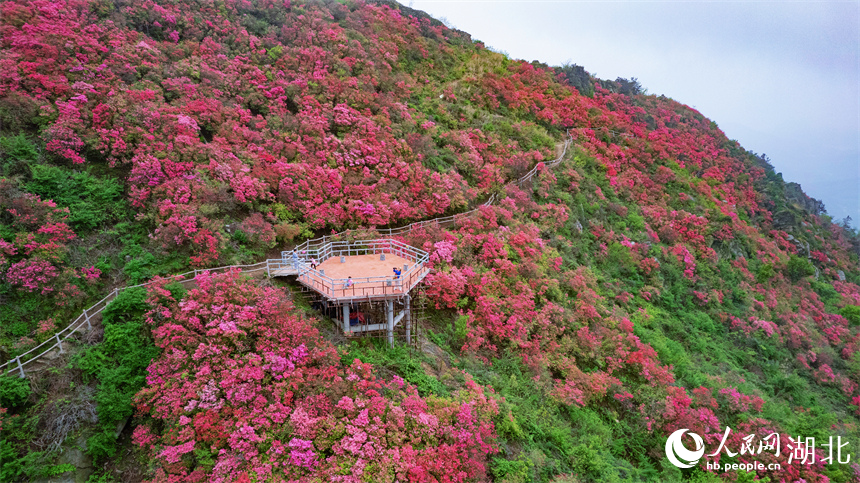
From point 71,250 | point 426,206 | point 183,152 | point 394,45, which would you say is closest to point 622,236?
point 426,206

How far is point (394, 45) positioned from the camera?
3356 centimetres

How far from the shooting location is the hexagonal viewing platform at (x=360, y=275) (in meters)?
13.7

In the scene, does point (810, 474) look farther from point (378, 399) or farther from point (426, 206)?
point (426, 206)

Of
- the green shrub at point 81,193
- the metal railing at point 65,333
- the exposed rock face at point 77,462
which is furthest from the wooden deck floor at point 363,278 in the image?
the green shrub at point 81,193

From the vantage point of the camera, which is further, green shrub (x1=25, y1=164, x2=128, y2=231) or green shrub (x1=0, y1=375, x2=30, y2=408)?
green shrub (x1=25, y1=164, x2=128, y2=231)

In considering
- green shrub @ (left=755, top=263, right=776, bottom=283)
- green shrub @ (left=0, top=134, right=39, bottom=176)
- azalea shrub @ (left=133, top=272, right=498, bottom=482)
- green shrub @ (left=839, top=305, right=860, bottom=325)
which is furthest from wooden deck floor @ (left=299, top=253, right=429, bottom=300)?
green shrub @ (left=839, top=305, right=860, bottom=325)

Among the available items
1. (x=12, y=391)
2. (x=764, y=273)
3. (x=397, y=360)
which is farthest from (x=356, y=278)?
(x=764, y=273)

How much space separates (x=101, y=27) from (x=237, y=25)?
27.5ft

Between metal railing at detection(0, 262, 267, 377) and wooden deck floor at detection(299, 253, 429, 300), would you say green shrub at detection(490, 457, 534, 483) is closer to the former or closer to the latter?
wooden deck floor at detection(299, 253, 429, 300)

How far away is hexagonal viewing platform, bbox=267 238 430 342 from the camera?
1370 cm

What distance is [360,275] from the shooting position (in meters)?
15.0

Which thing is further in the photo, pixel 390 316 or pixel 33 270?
pixel 390 316

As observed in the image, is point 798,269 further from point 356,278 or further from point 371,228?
point 356,278

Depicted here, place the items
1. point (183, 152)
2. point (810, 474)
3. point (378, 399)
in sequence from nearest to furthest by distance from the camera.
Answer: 1. point (378, 399)
2. point (810, 474)
3. point (183, 152)
